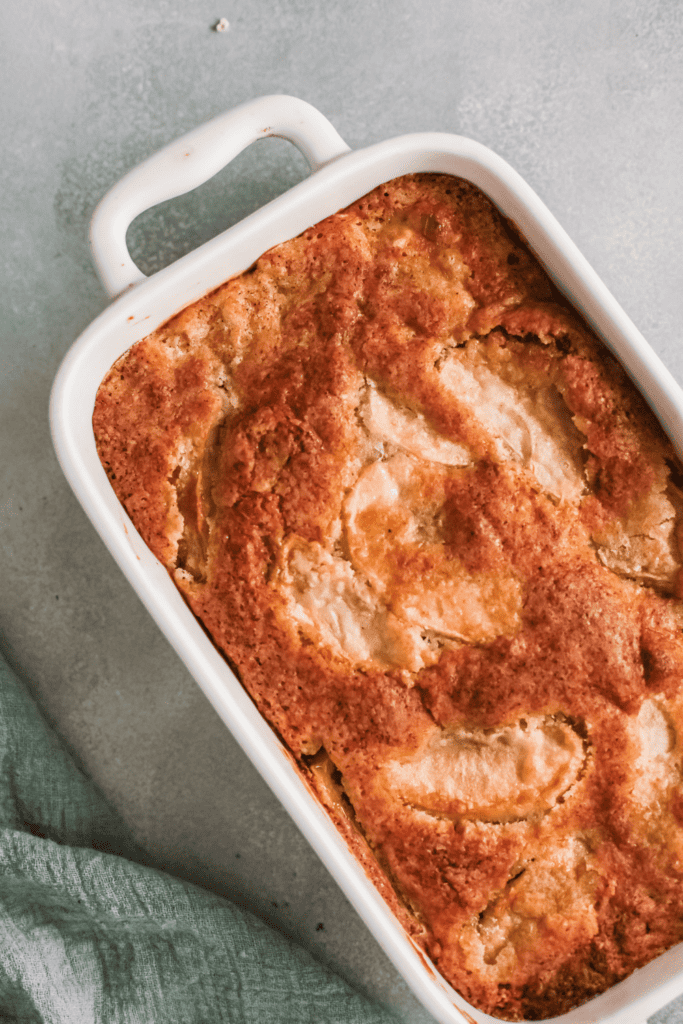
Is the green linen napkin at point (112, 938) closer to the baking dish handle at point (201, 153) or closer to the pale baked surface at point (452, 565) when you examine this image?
the pale baked surface at point (452, 565)

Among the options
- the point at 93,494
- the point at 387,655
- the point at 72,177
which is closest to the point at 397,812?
the point at 387,655

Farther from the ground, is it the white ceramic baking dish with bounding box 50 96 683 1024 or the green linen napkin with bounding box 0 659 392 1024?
the white ceramic baking dish with bounding box 50 96 683 1024

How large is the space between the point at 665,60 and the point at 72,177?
1118 millimetres

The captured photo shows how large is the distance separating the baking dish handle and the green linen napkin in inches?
32.8

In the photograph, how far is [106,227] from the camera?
1102 millimetres

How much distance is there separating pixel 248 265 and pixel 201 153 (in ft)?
0.59

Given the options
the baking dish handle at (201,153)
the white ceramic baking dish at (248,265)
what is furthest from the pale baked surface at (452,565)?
the baking dish handle at (201,153)

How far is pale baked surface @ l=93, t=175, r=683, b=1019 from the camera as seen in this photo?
1.14 m

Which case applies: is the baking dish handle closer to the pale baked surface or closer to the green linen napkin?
the pale baked surface

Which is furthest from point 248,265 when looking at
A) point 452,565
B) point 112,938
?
point 112,938

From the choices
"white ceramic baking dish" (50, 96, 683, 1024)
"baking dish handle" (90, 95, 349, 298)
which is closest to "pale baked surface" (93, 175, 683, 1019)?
"white ceramic baking dish" (50, 96, 683, 1024)

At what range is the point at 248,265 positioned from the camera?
47.6 inches

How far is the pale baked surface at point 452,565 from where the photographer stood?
3.76 ft

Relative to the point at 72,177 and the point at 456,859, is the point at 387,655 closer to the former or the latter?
the point at 456,859
